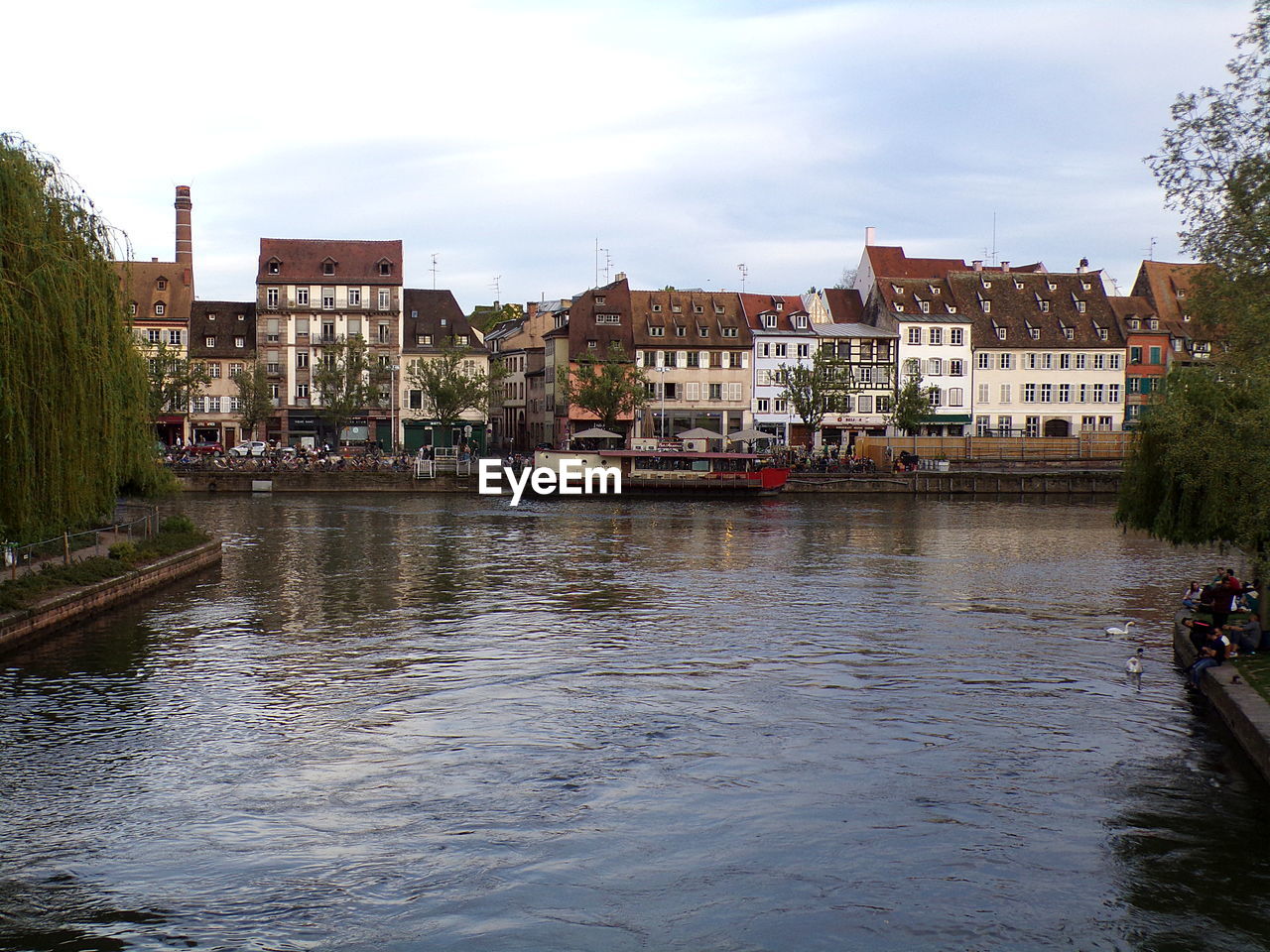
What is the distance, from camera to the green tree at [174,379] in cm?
8344

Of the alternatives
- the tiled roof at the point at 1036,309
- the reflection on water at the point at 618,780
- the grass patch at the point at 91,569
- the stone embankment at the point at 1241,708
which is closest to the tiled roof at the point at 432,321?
the tiled roof at the point at 1036,309

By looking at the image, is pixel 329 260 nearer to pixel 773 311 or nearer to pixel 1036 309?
pixel 773 311

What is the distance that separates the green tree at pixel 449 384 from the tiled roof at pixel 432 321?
1801mm

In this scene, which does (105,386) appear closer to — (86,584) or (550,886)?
(86,584)

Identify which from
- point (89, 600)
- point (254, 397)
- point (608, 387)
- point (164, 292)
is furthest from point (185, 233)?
point (89, 600)

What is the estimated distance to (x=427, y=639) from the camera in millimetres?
27984

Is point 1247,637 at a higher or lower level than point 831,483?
lower

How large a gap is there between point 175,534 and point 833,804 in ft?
102

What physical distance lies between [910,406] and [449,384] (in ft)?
111

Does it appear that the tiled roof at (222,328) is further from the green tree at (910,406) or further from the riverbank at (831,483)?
the green tree at (910,406)

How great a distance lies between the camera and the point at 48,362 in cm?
2472

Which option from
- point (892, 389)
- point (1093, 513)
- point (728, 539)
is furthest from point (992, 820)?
point (892, 389)

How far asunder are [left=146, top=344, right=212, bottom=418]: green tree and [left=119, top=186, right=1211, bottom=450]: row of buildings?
3.01 meters

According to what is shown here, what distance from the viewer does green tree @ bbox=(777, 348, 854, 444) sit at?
92.1 metres
